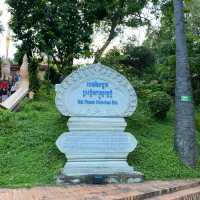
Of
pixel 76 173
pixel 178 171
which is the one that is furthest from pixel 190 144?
pixel 76 173

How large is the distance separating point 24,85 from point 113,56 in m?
5.70

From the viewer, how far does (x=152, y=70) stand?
21719 mm

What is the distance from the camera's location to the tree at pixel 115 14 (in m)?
17.6

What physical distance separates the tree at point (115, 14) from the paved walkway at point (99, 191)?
1000cm

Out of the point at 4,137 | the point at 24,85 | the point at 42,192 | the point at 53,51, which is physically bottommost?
the point at 42,192

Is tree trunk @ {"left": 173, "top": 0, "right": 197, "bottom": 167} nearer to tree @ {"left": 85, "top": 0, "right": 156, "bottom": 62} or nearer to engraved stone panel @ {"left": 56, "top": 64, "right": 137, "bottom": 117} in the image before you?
engraved stone panel @ {"left": 56, "top": 64, "right": 137, "bottom": 117}

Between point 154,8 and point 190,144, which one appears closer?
point 190,144

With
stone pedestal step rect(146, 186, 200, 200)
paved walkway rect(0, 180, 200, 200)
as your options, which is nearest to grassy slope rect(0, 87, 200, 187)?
paved walkway rect(0, 180, 200, 200)

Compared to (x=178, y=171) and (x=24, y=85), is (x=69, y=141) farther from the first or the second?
(x=24, y=85)

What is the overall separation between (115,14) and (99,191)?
12.0 metres

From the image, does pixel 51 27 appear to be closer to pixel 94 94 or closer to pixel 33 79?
pixel 33 79

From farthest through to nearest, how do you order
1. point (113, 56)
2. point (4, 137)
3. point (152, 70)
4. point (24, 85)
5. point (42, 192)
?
point (152, 70), point (24, 85), point (113, 56), point (4, 137), point (42, 192)

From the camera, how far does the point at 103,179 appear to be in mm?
8047

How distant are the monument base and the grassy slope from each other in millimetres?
215
